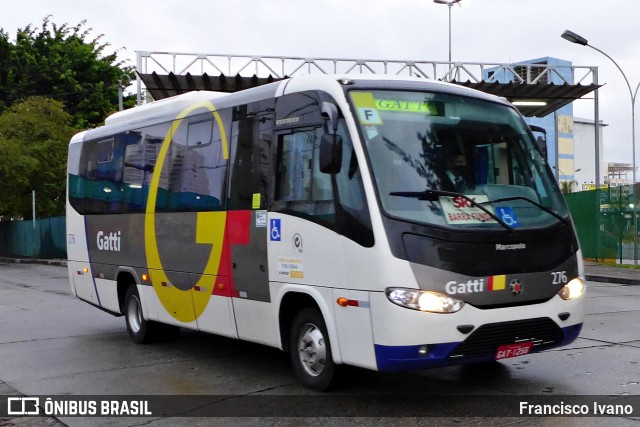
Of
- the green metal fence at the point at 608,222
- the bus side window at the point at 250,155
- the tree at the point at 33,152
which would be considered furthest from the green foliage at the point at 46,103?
the bus side window at the point at 250,155

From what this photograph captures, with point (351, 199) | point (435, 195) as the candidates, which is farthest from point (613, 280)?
point (351, 199)

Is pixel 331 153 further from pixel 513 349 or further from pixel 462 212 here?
pixel 513 349

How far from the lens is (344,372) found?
6.91 metres

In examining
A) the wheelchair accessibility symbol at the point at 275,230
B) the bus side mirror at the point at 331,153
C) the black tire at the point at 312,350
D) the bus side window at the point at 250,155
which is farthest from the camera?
the bus side window at the point at 250,155

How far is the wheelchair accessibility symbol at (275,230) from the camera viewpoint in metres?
7.28

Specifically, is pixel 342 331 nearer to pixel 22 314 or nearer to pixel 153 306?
pixel 153 306

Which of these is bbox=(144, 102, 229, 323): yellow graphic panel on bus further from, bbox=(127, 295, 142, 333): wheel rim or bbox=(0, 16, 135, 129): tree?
bbox=(0, 16, 135, 129): tree

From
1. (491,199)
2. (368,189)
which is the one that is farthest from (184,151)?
(491,199)

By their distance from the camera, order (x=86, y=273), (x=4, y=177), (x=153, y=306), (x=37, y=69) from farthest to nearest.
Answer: (x=37, y=69)
(x=4, y=177)
(x=86, y=273)
(x=153, y=306)

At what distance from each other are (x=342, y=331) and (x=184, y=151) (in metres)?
3.70

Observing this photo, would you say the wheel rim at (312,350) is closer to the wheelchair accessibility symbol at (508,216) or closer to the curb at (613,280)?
the wheelchair accessibility symbol at (508,216)

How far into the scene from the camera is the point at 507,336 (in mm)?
6285

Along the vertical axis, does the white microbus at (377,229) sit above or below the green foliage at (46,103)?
below

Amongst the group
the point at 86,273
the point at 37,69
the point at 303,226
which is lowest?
the point at 86,273
